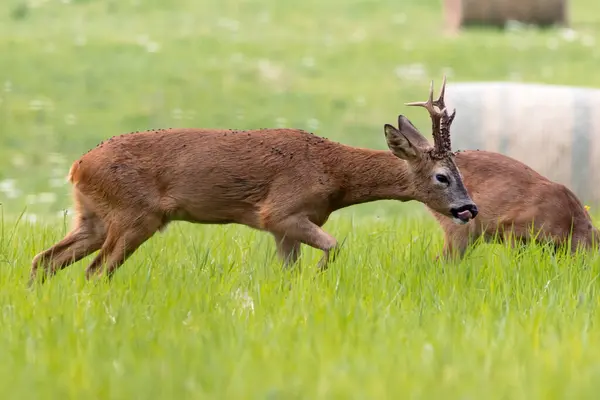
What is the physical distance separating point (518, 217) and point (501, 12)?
13248 mm

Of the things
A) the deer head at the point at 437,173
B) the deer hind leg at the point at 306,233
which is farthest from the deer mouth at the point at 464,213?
the deer hind leg at the point at 306,233

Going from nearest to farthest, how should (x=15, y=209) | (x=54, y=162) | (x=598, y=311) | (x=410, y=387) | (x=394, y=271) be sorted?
(x=410, y=387)
(x=598, y=311)
(x=394, y=271)
(x=15, y=209)
(x=54, y=162)

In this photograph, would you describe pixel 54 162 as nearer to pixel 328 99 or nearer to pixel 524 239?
pixel 328 99

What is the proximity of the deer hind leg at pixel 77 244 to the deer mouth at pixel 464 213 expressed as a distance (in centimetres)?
192

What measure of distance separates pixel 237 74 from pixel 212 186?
31.5 feet

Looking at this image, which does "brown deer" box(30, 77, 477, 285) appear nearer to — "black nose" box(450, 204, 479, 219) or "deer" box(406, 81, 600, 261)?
"black nose" box(450, 204, 479, 219)

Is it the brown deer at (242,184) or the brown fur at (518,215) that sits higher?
the brown deer at (242,184)

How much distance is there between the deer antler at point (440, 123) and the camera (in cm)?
683

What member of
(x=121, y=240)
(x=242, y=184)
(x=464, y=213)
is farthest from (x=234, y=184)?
(x=464, y=213)

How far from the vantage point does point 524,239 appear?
298 inches

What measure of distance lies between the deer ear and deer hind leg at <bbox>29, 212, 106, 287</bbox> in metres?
1.63

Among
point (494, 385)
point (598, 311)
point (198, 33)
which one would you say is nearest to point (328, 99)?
point (198, 33)

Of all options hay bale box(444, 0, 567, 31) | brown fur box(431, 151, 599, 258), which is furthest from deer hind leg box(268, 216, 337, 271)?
hay bale box(444, 0, 567, 31)

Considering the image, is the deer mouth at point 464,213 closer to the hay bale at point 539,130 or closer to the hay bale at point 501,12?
the hay bale at point 539,130
